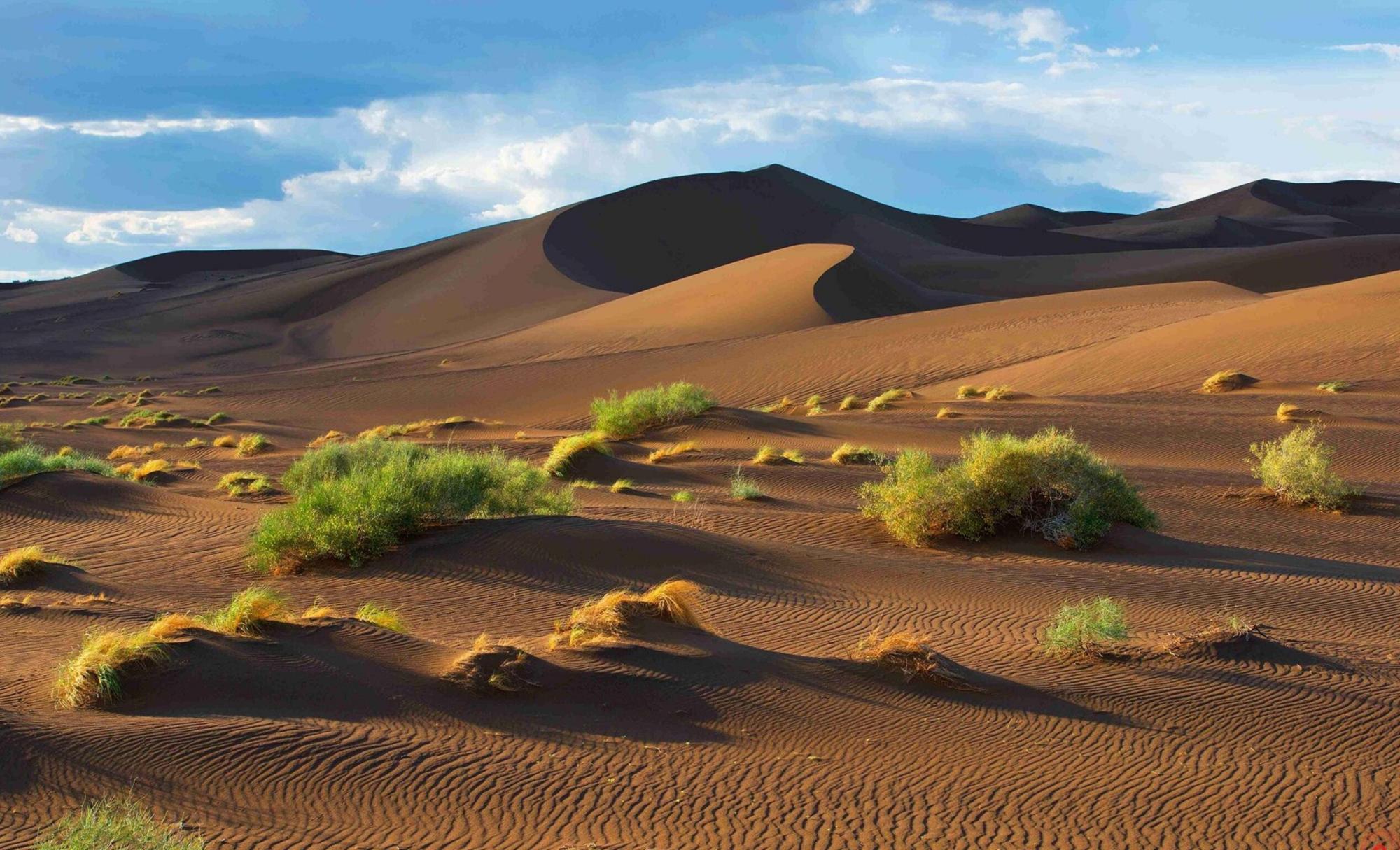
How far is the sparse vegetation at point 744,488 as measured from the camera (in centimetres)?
1819

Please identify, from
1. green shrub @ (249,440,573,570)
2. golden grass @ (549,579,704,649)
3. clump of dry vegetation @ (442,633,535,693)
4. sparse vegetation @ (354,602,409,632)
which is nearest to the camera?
clump of dry vegetation @ (442,633,535,693)

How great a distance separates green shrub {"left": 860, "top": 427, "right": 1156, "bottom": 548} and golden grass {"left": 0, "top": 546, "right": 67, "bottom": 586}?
9461 mm

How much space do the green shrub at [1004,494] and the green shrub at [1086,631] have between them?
4810mm

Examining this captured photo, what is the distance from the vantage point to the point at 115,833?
4715 millimetres

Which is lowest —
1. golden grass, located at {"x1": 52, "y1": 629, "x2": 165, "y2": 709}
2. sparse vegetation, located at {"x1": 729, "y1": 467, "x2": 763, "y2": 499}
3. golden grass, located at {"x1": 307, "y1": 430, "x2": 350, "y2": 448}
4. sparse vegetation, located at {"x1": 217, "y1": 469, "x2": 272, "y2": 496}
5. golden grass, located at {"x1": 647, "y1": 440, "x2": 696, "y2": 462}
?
sparse vegetation, located at {"x1": 729, "y1": 467, "x2": 763, "y2": 499}

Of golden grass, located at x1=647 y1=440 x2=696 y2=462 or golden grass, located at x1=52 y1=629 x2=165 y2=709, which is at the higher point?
golden grass, located at x1=52 y1=629 x2=165 y2=709

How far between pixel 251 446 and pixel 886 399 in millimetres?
15523

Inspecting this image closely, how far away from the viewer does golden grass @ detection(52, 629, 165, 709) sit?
708 centimetres

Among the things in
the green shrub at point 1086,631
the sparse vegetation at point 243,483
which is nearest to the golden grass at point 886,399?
the sparse vegetation at point 243,483

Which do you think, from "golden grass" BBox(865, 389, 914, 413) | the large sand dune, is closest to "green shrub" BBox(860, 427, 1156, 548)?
the large sand dune

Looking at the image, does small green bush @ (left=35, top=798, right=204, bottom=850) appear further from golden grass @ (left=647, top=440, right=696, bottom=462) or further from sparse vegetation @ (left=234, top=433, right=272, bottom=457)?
sparse vegetation @ (left=234, top=433, right=272, bottom=457)

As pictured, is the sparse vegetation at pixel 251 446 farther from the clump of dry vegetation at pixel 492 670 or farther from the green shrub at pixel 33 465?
the clump of dry vegetation at pixel 492 670

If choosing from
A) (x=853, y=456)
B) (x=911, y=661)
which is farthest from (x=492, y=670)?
(x=853, y=456)

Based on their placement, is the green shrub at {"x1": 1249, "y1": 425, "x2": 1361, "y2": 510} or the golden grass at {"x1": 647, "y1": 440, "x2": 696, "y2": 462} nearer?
the green shrub at {"x1": 1249, "y1": 425, "x2": 1361, "y2": 510}
